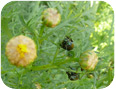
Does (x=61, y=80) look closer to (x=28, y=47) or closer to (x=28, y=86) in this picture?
(x=28, y=86)

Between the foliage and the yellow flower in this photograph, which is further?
the foliage

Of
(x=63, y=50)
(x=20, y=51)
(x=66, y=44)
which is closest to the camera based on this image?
(x=20, y=51)

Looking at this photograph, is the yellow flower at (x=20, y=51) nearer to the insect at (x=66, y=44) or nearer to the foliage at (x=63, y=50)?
the foliage at (x=63, y=50)

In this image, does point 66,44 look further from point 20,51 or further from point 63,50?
point 20,51

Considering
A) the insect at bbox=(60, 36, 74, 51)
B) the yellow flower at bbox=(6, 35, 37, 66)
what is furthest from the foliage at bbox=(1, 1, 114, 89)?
the yellow flower at bbox=(6, 35, 37, 66)

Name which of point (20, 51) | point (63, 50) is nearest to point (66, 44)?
point (63, 50)

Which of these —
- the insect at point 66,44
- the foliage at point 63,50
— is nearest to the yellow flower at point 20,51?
the foliage at point 63,50

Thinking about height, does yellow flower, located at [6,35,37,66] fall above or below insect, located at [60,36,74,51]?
above

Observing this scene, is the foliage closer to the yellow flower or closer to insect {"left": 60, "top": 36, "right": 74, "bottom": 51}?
insect {"left": 60, "top": 36, "right": 74, "bottom": 51}
